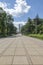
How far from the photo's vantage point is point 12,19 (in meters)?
127

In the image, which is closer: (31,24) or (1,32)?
(1,32)

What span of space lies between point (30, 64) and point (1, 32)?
90190 mm

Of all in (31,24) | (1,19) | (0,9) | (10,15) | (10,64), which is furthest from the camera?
(31,24)

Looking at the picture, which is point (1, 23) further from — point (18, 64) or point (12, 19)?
point (18, 64)

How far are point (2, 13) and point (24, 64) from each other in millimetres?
89390

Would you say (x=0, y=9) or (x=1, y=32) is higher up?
(x=0, y=9)

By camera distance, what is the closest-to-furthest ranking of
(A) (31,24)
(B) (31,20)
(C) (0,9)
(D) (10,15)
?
(C) (0,9), (D) (10,15), (A) (31,24), (B) (31,20)

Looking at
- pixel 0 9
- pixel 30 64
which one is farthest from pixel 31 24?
pixel 30 64

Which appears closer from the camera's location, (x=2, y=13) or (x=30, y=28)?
(x=2, y=13)

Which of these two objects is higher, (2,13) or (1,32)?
(2,13)

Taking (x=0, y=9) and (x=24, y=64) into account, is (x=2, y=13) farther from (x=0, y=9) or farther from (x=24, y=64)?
(x=24, y=64)

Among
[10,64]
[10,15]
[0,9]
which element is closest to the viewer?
[10,64]

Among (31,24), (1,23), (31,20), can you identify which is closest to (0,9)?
(1,23)

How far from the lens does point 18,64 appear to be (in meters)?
9.42
